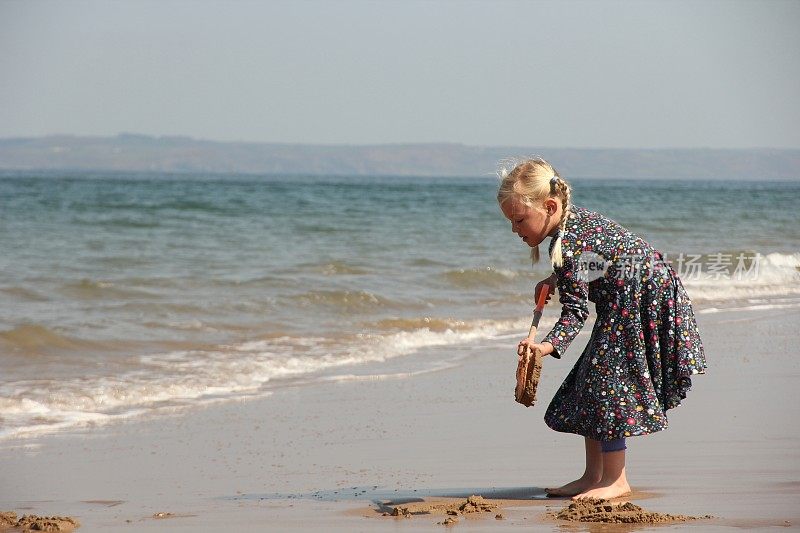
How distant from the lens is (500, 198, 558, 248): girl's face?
368 centimetres

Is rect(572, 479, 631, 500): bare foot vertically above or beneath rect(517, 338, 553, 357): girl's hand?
beneath

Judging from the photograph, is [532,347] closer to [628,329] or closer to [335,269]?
[628,329]

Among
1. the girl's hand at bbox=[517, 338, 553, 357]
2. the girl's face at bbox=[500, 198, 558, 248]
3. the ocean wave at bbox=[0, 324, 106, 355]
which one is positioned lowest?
the ocean wave at bbox=[0, 324, 106, 355]

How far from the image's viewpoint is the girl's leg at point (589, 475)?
3908mm

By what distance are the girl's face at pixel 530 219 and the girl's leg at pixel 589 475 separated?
831 mm

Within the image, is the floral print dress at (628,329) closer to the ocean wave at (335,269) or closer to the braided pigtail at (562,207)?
the braided pigtail at (562,207)

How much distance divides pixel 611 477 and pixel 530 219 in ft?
3.32

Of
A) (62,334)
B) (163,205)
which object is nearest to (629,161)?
(163,205)

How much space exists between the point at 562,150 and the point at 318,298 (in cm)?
13558

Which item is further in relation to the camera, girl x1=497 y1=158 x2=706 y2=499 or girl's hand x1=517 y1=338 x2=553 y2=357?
girl x1=497 y1=158 x2=706 y2=499

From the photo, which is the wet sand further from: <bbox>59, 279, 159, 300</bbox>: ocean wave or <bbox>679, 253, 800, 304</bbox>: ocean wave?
<bbox>679, 253, 800, 304</bbox>: ocean wave

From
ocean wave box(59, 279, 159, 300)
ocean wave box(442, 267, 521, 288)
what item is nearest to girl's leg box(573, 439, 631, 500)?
ocean wave box(59, 279, 159, 300)

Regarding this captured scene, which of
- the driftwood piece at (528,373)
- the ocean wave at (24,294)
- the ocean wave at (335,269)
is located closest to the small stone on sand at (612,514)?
the driftwood piece at (528,373)

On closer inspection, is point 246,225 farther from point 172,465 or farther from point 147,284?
point 172,465
